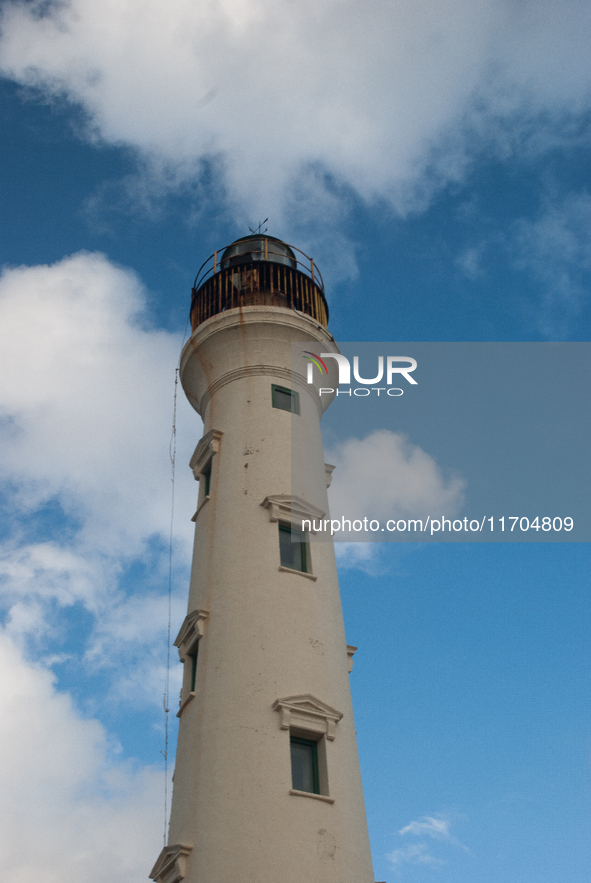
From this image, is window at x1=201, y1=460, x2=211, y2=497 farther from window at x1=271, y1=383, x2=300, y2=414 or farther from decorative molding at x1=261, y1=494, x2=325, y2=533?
decorative molding at x1=261, y1=494, x2=325, y2=533

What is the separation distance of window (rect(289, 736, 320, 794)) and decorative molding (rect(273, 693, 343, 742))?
36cm

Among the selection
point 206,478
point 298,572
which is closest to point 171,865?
point 298,572

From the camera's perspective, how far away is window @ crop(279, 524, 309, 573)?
20.4 m

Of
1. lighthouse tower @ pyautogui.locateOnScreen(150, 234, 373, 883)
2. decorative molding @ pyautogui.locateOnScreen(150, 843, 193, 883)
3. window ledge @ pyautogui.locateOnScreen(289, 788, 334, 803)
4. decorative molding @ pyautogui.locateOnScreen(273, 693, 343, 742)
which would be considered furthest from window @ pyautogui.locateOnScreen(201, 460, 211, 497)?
decorative molding @ pyautogui.locateOnScreen(150, 843, 193, 883)

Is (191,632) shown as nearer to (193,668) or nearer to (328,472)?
(193,668)

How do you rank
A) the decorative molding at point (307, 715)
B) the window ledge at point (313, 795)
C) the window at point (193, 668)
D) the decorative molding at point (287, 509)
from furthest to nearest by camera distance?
1. the decorative molding at point (287, 509)
2. the window at point (193, 668)
3. the decorative molding at point (307, 715)
4. the window ledge at point (313, 795)

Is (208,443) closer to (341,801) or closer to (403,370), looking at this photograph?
(403,370)

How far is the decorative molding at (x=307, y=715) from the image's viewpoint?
17156 mm

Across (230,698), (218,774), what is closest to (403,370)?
(230,698)

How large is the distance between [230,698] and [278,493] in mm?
5545

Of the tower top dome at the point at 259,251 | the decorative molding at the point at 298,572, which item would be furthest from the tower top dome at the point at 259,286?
the decorative molding at the point at 298,572

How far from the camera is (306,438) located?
23.1 meters

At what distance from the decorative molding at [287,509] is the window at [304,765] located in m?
5.32

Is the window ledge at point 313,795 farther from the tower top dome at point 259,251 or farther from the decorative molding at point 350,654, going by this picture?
the tower top dome at point 259,251
